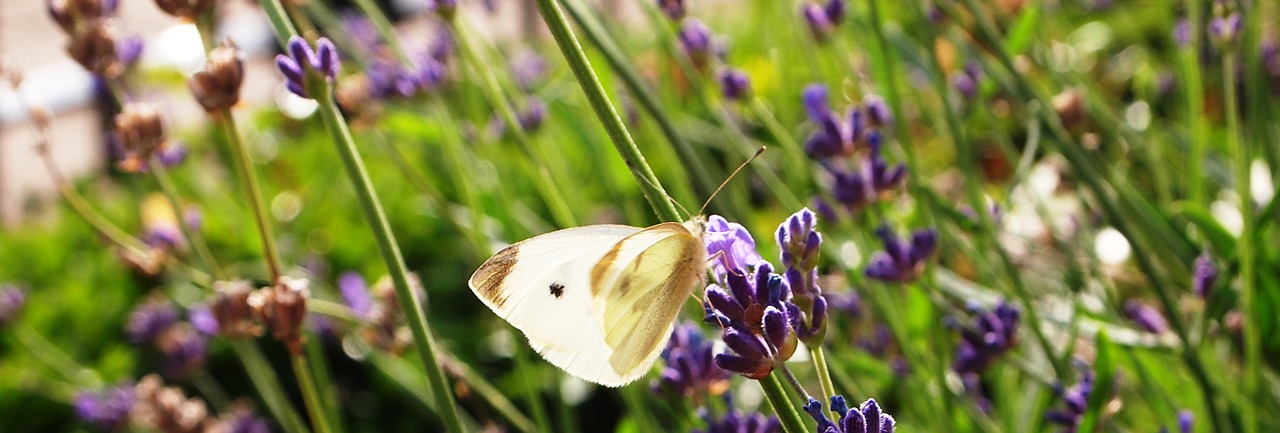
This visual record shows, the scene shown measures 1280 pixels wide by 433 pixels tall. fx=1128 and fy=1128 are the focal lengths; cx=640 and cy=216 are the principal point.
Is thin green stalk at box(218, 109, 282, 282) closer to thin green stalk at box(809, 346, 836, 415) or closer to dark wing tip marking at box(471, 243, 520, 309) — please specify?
dark wing tip marking at box(471, 243, 520, 309)

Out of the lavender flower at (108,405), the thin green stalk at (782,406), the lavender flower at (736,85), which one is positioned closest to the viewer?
the thin green stalk at (782,406)

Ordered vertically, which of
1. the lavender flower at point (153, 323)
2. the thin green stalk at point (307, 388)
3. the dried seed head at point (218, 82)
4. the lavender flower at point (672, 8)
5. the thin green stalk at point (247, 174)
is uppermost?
the dried seed head at point (218, 82)

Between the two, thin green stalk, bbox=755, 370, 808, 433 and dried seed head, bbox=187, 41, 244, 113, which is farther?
dried seed head, bbox=187, 41, 244, 113

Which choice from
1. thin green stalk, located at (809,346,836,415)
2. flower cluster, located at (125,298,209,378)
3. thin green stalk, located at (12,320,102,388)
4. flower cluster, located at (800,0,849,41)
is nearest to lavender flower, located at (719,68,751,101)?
flower cluster, located at (800,0,849,41)

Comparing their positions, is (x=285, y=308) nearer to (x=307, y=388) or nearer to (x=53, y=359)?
(x=307, y=388)

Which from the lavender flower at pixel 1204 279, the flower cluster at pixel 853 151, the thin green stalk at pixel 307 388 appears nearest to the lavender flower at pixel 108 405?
the thin green stalk at pixel 307 388

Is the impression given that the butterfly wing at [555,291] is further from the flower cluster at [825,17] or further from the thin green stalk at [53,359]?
the thin green stalk at [53,359]
